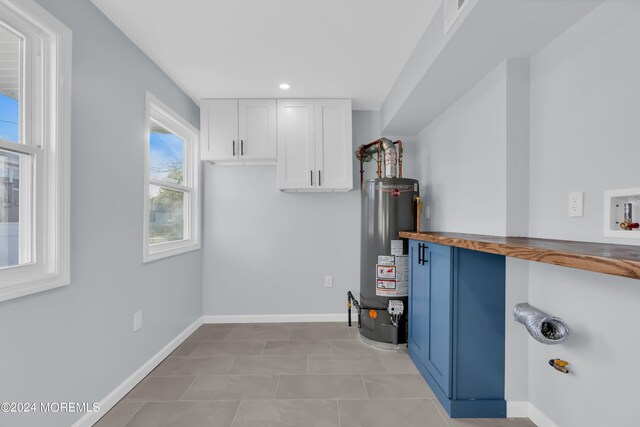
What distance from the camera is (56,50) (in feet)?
A: 4.80

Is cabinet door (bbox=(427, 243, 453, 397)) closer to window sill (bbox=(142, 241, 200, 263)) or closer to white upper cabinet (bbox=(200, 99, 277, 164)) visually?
white upper cabinet (bbox=(200, 99, 277, 164))

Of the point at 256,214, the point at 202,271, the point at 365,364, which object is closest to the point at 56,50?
the point at 256,214

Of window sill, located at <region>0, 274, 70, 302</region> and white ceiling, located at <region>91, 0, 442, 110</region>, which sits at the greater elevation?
white ceiling, located at <region>91, 0, 442, 110</region>

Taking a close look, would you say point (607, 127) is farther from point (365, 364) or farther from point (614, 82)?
point (365, 364)

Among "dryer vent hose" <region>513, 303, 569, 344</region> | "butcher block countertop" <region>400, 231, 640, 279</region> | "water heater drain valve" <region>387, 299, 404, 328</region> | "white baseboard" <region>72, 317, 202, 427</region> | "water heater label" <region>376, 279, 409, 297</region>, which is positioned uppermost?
"butcher block countertop" <region>400, 231, 640, 279</region>

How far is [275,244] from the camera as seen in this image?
10.9ft

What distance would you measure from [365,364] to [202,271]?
2043 mm

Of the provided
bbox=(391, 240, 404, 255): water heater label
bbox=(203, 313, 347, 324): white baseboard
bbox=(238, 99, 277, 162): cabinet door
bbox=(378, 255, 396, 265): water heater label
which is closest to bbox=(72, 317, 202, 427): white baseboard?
bbox=(203, 313, 347, 324): white baseboard

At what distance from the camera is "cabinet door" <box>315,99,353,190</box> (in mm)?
3047

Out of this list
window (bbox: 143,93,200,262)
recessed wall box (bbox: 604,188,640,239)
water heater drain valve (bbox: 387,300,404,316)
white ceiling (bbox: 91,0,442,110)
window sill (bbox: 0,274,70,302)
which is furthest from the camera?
water heater drain valve (bbox: 387,300,404,316)

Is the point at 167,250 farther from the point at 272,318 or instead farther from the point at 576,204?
the point at 576,204

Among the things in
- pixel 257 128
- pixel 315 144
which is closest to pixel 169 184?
pixel 257 128

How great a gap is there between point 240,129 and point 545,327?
2.90 metres

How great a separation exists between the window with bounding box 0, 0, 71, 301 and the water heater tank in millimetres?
2142
